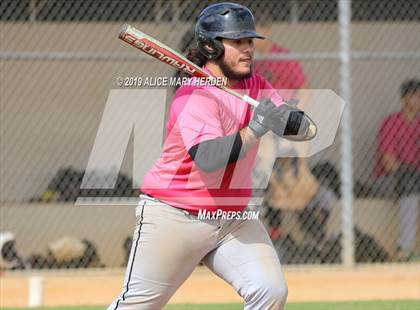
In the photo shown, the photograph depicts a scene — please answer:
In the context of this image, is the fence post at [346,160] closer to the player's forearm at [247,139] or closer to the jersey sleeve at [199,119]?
the jersey sleeve at [199,119]

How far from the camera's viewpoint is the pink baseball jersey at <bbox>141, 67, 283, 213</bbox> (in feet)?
15.1

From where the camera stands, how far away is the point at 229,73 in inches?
191

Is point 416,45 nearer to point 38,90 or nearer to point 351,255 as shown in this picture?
point 351,255

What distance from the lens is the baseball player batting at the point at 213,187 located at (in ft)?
14.7

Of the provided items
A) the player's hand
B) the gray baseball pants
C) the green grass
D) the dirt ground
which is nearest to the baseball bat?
the player's hand

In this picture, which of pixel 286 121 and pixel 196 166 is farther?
pixel 196 166

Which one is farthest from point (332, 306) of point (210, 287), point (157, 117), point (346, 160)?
point (157, 117)

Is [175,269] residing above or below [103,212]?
above

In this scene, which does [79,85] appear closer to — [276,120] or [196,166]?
[196,166]

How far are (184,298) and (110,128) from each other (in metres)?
1.89

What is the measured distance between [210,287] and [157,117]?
179 centimetres

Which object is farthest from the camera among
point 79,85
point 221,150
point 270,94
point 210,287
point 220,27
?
point 79,85

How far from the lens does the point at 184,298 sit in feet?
26.9

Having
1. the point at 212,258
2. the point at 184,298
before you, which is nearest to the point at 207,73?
the point at 212,258
